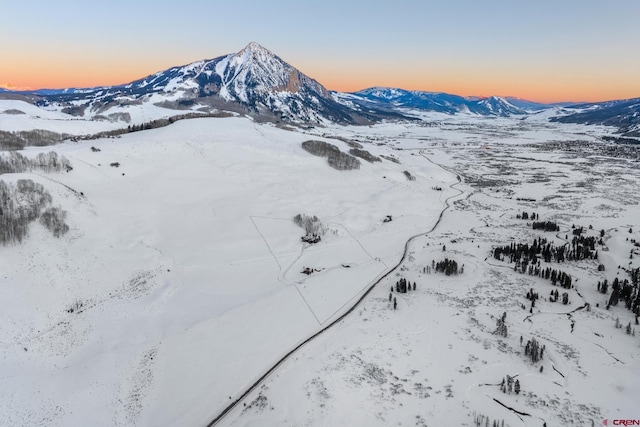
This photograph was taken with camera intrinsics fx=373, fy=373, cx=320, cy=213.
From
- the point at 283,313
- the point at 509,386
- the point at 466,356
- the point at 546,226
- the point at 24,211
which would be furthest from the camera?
the point at 546,226

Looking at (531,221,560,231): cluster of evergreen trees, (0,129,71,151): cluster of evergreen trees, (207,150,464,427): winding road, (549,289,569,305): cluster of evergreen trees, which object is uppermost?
(0,129,71,151): cluster of evergreen trees

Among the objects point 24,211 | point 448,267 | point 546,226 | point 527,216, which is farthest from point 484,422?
point 527,216

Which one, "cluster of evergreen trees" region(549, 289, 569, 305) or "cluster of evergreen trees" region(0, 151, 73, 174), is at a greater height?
"cluster of evergreen trees" region(0, 151, 73, 174)

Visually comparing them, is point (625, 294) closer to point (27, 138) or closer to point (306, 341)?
point (306, 341)

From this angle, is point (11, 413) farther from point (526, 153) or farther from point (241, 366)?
point (526, 153)

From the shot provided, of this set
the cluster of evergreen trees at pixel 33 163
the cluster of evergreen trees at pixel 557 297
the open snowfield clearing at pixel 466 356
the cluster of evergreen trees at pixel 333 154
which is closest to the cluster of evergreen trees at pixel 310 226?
the open snowfield clearing at pixel 466 356

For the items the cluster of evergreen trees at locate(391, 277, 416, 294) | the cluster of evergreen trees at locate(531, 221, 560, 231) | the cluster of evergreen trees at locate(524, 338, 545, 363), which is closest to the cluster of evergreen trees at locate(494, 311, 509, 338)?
the cluster of evergreen trees at locate(524, 338, 545, 363)

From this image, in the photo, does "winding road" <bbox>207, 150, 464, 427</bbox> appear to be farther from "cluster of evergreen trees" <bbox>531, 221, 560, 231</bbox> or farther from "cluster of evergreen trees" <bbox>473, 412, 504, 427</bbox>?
"cluster of evergreen trees" <bbox>531, 221, 560, 231</bbox>
